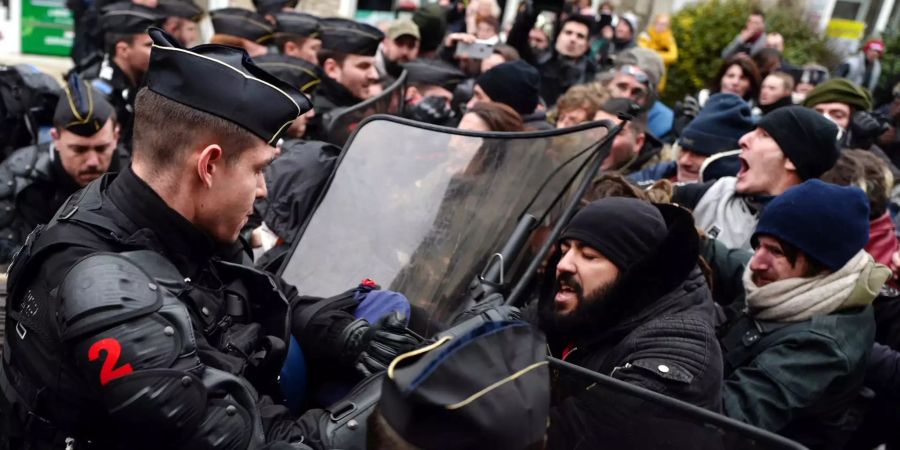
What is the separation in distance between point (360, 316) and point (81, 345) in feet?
2.54

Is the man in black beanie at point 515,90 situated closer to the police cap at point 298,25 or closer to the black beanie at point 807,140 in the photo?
the black beanie at point 807,140

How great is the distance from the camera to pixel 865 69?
10641mm

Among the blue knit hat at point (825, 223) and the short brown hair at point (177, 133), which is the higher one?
the short brown hair at point (177, 133)

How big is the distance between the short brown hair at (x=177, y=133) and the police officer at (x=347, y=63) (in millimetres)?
3284

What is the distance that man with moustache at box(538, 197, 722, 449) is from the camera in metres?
2.25

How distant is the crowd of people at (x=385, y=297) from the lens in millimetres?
1463

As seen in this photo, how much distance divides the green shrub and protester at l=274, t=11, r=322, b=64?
282 inches

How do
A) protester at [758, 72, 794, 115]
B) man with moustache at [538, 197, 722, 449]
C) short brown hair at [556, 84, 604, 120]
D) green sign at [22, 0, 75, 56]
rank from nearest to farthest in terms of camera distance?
man with moustache at [538, 197, 722, 449], short brown hair at [556, 84, 604, 120], protester at [758, 72, 794, 115], green sign at [22, 0, 75, 56]

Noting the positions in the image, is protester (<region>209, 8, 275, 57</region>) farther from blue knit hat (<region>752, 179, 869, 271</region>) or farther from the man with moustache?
blue knit hat (<region>752, 179, 869, 271</region>)

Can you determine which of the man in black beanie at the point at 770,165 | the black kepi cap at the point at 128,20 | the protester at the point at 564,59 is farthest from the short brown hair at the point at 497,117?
the protester at the point at 564,59

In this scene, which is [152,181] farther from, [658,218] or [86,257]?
[658,218]

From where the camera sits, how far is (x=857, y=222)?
280 centimetres

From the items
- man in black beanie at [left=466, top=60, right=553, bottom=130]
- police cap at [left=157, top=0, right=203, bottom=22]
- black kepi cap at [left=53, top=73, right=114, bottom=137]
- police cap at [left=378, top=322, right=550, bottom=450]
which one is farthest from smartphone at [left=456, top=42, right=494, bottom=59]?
police cap at [left=378, top=322, right=550, bottom=450]

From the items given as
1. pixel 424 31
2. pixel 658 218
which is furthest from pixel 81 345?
pixel 424 31
